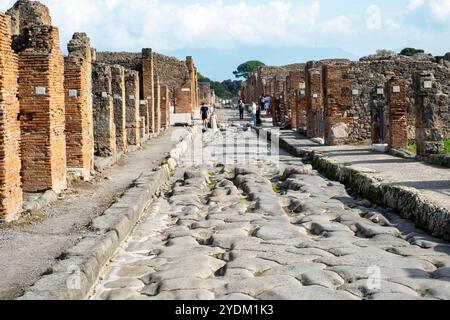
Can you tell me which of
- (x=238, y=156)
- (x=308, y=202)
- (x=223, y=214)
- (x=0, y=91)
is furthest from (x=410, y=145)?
(x=0, y=91)

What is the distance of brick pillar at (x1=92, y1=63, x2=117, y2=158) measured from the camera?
50.3 feet

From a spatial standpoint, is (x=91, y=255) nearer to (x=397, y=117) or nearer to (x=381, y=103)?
(x=397, y=117)

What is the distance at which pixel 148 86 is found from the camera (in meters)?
29.4

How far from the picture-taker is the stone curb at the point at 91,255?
16.4ft

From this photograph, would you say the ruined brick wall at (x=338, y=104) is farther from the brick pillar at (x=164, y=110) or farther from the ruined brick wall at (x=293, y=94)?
the brick pillar at (x=164, y=110)

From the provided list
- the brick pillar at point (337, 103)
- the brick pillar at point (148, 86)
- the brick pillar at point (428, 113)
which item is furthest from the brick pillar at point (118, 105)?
the brick pillar at point (428, 113)

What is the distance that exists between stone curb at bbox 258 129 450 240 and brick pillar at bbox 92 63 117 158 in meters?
4.92

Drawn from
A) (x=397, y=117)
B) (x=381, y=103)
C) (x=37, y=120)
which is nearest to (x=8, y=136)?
(x=37, y=120)

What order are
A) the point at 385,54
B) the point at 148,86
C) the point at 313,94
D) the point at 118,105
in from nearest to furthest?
the point at 118,105
the point at 313,94
the point at 148,86
the point at 385,54

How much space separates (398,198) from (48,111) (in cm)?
527
